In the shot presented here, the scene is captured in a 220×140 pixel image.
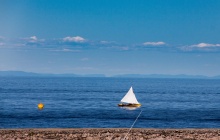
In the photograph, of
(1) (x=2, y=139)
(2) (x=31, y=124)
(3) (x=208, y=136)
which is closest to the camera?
(1) (x=2, y=139)

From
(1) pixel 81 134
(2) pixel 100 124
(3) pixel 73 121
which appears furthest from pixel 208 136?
(3) pixel 73 121

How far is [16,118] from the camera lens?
A: 8281cm

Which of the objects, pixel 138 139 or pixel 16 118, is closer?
pixel 138 139

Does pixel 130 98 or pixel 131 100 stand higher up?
pixel 130 98

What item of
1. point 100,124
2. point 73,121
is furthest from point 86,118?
point 100,124

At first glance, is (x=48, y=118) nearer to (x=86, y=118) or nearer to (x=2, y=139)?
(x=86, y=118)

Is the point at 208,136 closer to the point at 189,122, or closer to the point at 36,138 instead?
the point at 36,138

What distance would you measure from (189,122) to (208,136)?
126 ft

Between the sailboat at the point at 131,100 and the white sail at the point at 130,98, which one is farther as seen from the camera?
the white sail at the point at 130,98

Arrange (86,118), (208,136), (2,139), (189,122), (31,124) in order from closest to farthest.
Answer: (2,139)
(208,136)
(31,124)
(189,122)
(86,118)

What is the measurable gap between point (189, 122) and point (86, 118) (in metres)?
18.9

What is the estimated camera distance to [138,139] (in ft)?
130

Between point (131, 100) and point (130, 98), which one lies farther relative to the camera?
point (130, 98)

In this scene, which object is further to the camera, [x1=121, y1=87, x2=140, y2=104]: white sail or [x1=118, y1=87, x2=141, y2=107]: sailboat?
[x1=121, y1=87, x2=140, y2=104]: white sail
